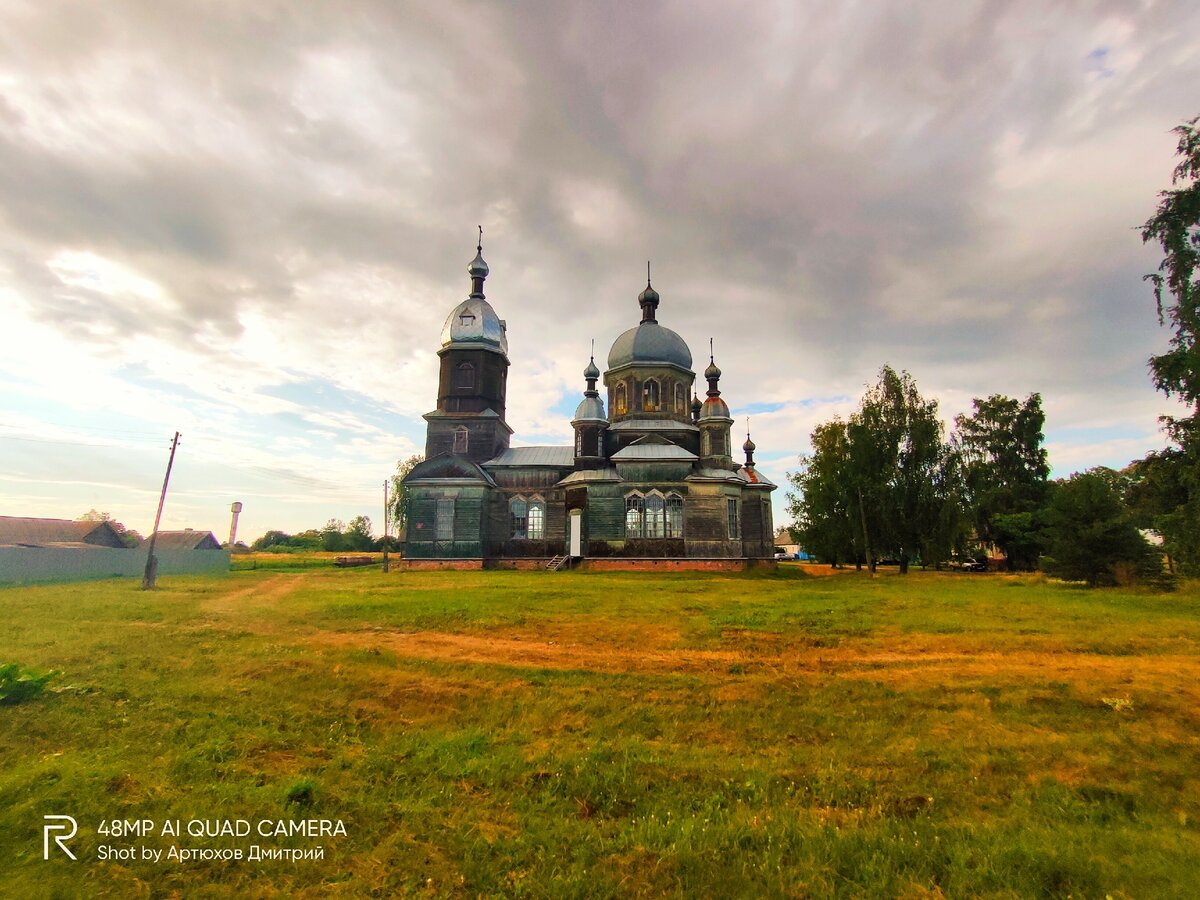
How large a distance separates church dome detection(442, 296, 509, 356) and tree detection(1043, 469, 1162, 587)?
31.7m

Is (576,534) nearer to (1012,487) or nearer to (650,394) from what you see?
(650,394)

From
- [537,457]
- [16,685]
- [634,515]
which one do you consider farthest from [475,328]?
[16,685]

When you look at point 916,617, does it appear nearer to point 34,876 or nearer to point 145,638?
point 34,876

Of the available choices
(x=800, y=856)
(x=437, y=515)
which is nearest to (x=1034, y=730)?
(x=800, y=856)

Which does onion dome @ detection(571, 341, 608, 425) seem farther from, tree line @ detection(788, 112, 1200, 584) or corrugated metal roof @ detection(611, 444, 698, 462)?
tree line @ detection(788, 112, 1200, 584)

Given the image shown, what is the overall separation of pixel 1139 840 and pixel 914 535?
104ft

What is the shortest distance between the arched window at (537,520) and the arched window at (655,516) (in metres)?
6.74

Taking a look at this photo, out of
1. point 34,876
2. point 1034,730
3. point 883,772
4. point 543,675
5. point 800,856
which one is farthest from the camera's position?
point 543,675

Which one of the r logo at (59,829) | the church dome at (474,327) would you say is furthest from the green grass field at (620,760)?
the church dome at (474,327)

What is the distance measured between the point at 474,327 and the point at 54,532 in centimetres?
4063

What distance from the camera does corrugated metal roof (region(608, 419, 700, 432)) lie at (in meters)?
37.7

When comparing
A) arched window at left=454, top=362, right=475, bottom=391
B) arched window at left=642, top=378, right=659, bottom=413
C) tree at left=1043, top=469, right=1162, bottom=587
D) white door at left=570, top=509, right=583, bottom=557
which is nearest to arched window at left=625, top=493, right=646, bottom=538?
white door at left=570, top=509, right=583, bottom=557

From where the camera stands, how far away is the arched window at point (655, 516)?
3456 cm

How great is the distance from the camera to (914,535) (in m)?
33.0
